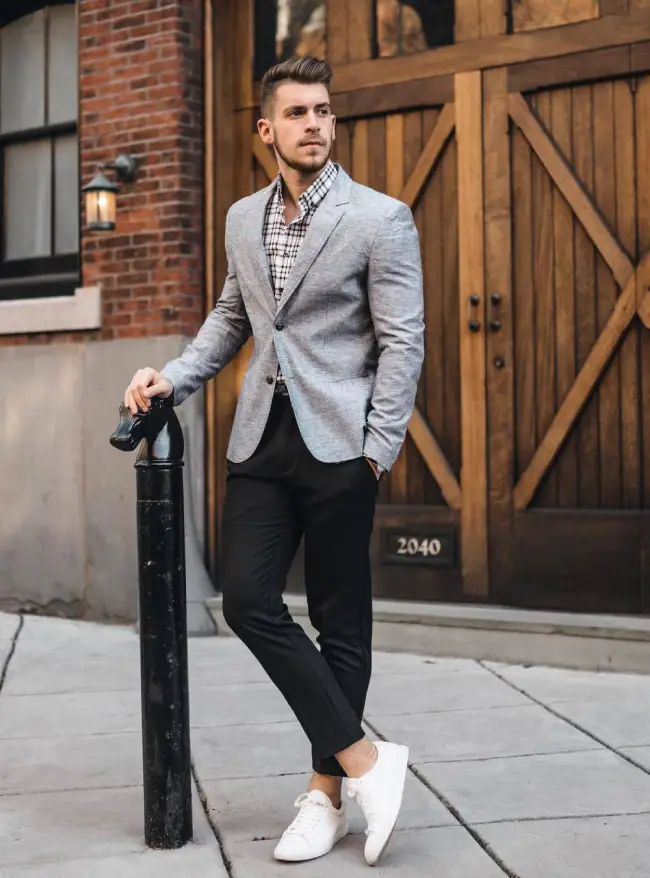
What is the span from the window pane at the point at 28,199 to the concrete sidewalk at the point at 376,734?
10.1ft

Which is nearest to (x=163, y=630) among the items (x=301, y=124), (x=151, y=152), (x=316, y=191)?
(x=316, y=191)

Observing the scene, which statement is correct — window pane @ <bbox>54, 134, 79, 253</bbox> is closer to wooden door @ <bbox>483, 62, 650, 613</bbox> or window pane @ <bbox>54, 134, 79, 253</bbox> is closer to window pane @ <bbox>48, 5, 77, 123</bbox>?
window pane @ <bbox>48, 5, 77, 123</bbox>

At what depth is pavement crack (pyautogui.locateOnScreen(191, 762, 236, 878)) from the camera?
11.3 feet

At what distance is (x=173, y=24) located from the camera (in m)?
7.23

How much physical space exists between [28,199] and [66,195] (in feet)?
1.18

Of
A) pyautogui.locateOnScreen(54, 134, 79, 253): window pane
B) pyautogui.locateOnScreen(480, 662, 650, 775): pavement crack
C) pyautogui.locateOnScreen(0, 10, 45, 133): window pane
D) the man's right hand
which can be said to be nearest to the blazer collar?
the man's right hand

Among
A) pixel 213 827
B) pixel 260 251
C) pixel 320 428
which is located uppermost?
pixel 260 251

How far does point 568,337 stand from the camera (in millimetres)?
6297

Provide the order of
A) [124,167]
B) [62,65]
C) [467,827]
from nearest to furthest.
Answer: [467,827], [124,167], [62,65]

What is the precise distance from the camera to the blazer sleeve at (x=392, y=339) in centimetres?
A: 347

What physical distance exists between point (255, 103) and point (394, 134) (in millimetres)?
1004

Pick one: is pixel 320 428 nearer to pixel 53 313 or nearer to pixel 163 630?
pixel 163 630

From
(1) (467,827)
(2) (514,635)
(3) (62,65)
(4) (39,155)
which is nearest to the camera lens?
(1) (467,827)

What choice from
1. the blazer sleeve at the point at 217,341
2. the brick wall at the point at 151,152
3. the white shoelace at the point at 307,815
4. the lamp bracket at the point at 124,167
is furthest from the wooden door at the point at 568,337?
the white shoelace at the point at 307,815
